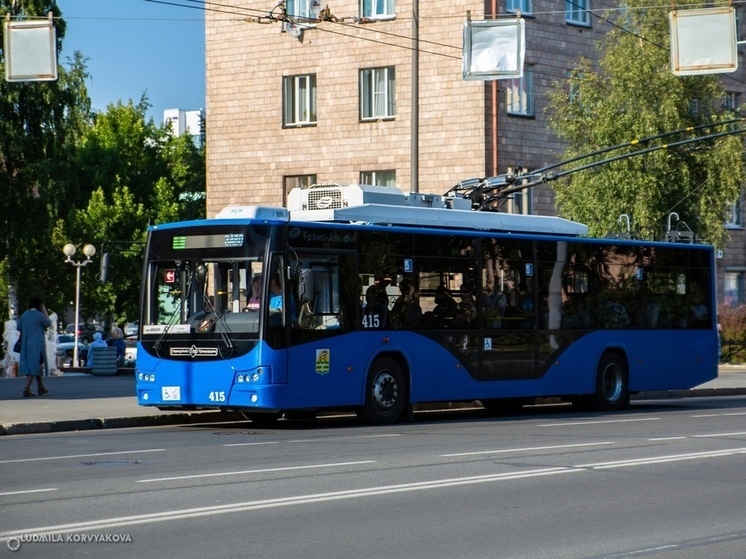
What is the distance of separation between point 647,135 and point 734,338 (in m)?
7.32

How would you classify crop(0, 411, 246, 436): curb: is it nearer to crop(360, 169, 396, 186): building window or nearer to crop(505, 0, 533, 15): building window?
crop(360, 169, 396, 186): building window

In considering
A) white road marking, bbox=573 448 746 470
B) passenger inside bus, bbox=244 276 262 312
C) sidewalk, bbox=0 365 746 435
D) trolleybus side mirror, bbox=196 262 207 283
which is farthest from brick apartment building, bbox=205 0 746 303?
white road marking, bbox=573 448 746 470

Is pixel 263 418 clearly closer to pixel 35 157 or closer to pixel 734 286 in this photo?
pixel 35 157

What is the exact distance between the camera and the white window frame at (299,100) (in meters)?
47.9

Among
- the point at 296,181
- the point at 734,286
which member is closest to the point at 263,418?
the point at 296,181

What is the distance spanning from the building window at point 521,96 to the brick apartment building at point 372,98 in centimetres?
3

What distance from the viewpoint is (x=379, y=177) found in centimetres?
4666

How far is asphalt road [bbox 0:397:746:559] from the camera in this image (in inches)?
353

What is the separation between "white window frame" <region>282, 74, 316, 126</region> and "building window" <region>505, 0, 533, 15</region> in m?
6.97

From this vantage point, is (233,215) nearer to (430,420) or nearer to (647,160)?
(430,420)

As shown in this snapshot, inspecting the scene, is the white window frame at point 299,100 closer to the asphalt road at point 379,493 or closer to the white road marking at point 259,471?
the asphalt road at point 379,493

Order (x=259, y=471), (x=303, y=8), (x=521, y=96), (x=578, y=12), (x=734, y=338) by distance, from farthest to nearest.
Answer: (x=303, y=8) < (x=578, y=12) < (x=521, y=96) < (x=734, y=338) < (x=259, y=471)

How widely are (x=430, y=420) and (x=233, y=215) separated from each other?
179 inches

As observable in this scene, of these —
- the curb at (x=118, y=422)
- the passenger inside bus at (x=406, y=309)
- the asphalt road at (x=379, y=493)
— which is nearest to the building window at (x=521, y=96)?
the curb at (x=118, y=422)
